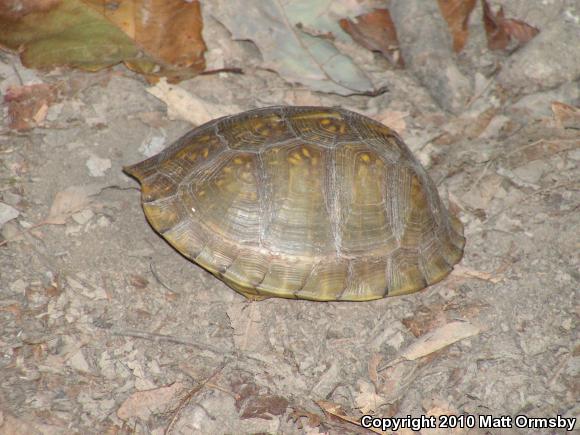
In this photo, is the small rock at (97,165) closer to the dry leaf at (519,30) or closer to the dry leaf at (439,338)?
the dry leaf at (439,338)

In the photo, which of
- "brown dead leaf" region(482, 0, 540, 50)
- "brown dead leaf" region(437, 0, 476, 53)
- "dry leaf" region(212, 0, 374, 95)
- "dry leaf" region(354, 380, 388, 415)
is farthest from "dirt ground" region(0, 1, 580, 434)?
"brown dead leaf" region(437, 0, 476, 53)

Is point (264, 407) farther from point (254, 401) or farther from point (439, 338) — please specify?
point (439, 338)

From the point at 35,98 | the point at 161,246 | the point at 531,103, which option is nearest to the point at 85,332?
the point at 161,246

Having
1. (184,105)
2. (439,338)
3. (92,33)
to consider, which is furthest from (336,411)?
(92,33)

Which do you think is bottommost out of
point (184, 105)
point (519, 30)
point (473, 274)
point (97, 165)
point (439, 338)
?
point (439, 338)

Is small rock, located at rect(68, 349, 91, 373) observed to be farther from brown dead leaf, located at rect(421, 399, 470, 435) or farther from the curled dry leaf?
the curled dry leaf

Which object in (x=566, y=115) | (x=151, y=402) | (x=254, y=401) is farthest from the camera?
(x=566, y=115)

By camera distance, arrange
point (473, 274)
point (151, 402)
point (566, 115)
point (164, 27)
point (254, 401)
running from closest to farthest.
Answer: point (151, 402)
point (254, 401)
point (473, 274)
point (164, 27)
point (566, 115)
